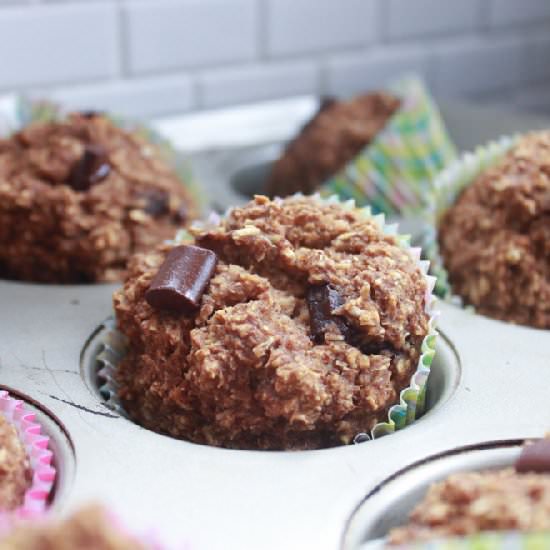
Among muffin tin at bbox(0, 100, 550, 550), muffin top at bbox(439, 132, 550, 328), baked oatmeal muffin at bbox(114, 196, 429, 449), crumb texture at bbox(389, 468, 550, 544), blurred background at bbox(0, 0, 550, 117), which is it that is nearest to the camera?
crumb texture at bbox(389, 468, 550, 544)

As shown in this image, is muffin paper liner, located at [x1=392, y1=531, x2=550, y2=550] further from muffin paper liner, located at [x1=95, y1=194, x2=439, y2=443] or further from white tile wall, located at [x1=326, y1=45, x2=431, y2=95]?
white tile wall, located at [x1=326, y1=45, x2=431, y2=95]

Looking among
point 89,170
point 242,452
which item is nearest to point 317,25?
point 89,170

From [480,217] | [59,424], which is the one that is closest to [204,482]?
[59,424]

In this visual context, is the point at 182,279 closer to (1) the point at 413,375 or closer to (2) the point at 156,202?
(1) the point at 413,375

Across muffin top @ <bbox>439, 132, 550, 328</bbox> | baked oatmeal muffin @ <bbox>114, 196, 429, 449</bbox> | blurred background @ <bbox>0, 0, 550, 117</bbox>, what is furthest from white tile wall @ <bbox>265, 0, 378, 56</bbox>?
baked oatmeal muffin @ <bbox>114, 196, 429, 449</bbox>

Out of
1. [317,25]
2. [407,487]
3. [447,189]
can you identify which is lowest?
[407,487]
